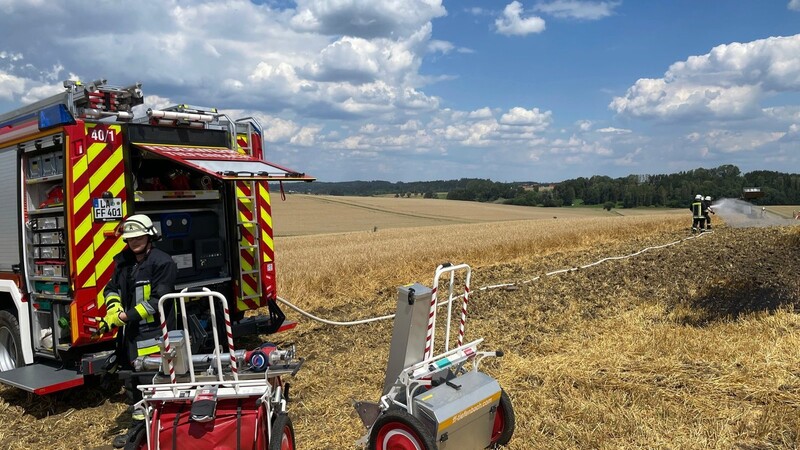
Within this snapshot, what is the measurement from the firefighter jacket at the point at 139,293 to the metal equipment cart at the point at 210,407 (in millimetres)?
891

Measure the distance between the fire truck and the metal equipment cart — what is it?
2087 millimetres

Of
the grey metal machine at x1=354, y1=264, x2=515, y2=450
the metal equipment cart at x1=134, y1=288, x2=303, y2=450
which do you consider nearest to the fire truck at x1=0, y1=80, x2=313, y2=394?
the metal equipment cart at x1=134, y1=288, x2=303, y2=450

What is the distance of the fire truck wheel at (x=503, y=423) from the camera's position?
14.9ft

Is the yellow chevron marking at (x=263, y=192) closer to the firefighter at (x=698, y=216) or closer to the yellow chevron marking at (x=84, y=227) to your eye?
the yellow chevron marking at (x=84, y=227)

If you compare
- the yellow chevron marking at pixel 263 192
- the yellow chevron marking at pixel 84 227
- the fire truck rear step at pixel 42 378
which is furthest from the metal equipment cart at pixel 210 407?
the yellow chevron marking at pixel 263 192

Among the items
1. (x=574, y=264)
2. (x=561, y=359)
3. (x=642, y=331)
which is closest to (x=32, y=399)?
(x=561, y=359)

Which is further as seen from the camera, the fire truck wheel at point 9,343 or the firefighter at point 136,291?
the fire truck wheel at point 9,343

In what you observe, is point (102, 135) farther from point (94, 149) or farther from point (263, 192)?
point (263, 192)

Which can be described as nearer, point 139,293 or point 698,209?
point 139,293

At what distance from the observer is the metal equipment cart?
4.11 m

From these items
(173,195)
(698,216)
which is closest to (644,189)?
(698,216)

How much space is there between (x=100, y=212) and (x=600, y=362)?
5578 millimetres

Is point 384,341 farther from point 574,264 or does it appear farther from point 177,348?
point 574,264

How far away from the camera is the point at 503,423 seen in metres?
4.60
